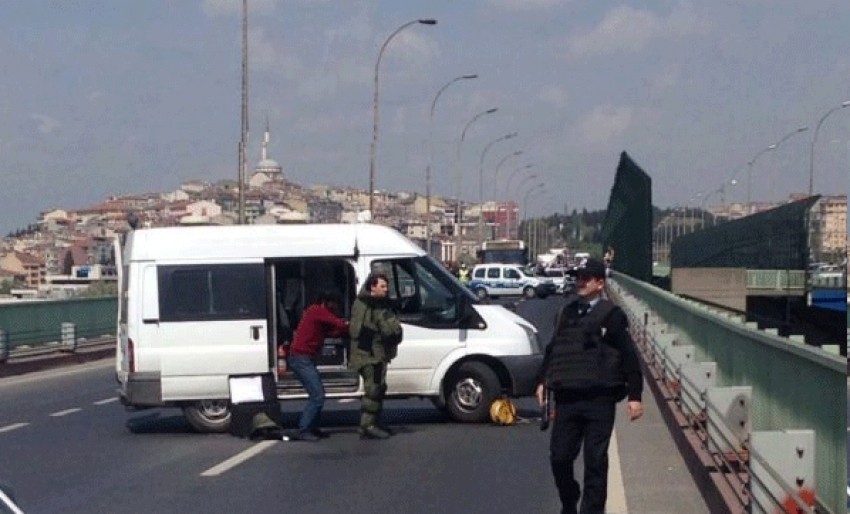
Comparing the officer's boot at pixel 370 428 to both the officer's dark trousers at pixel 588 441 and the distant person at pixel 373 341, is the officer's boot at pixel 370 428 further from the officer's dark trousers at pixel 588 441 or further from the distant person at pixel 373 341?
the officer's dark trousers at pixel 588 441

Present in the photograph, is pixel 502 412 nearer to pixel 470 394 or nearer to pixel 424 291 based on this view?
pixel 470 394

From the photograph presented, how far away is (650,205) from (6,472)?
2624 centimetres

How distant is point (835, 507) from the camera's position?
27.8 ft

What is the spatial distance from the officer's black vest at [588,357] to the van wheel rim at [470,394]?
7978mm

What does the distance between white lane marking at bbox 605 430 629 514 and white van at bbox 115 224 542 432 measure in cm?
297

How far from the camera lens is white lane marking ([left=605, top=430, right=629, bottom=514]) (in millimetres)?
11875

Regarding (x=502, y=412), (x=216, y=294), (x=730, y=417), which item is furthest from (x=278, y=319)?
(x=730, y=417)

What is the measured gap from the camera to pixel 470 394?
59.5 ft

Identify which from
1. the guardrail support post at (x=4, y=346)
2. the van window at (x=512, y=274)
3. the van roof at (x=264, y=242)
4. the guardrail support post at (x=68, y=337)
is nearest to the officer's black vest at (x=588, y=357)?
the van roof at (x=264, y=242)

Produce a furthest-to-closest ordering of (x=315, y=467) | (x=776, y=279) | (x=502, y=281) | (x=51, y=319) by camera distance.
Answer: (x=502, y=281) < (x=51, y=319) < (x=776, y=279) < (x=315, y=467)

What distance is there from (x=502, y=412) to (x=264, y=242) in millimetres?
3400

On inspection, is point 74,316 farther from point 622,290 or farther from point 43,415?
point 622,290

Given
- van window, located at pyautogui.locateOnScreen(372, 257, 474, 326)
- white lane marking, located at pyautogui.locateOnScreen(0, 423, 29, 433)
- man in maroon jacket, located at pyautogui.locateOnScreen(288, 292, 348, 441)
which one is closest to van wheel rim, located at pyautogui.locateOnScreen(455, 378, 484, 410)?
van window, located at pyautogui.locateOnScreen(372, 257, 474, 326)

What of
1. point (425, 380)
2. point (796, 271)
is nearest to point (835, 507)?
point (796, 271)
